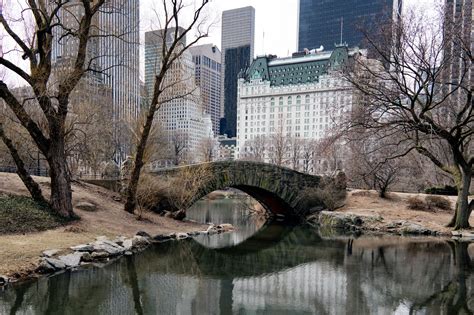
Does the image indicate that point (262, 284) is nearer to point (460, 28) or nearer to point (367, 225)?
point (367, 225)

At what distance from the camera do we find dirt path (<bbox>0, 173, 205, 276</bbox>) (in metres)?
9.74

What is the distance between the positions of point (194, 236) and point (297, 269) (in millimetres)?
5953

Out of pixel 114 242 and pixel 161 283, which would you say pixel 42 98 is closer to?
pixel 114 242

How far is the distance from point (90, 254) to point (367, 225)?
14039mm

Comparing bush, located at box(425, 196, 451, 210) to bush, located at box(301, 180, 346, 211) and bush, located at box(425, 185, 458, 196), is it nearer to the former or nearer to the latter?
bush, located at box(425, 185, 458, 196)

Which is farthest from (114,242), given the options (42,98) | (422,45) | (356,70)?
(422,45)

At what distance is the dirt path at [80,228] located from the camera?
384 inches

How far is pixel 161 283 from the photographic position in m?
9.84

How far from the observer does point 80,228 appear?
1319 cm

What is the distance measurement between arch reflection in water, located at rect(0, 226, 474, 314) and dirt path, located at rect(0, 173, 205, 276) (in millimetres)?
1071

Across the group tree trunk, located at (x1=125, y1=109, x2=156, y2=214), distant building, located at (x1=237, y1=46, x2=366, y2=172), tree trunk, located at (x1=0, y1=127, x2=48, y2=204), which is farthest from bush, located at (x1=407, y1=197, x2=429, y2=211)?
distant building, located at (x1=237, y1=46, x2=366, y2=172)

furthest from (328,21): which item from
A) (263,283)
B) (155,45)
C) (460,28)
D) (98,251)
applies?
(263,283)

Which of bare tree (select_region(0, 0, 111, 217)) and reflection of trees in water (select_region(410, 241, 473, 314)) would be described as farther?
bare tree (select_region(0, 0, 111, 217))

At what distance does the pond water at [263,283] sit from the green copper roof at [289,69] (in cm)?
7720
